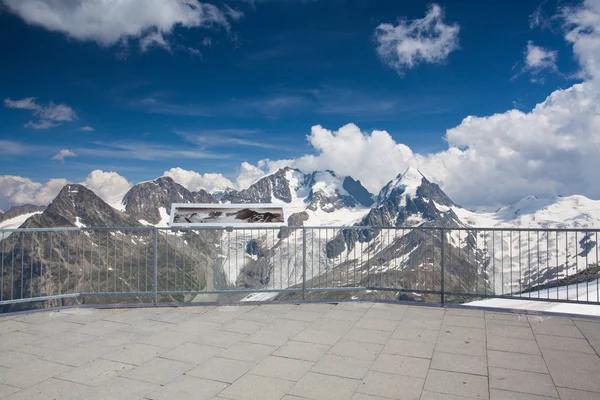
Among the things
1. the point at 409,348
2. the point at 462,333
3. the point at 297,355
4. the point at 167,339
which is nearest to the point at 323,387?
the point at 297,355

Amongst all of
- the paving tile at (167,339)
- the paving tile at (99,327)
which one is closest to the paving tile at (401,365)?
the paving tile at (167,339)

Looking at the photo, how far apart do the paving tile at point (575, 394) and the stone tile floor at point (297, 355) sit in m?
0.02

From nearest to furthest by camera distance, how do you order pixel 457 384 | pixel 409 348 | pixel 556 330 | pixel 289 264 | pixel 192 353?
pixel 457 384, pixel 192 353, pixel 409 348, pixel 556 330, pixel 289 264

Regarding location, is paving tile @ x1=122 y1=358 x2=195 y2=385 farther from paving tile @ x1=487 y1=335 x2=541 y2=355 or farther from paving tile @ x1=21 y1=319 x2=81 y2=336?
paving tile @ x1=487 y1=335 x2=541 y2=355

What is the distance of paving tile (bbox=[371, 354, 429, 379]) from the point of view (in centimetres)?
489

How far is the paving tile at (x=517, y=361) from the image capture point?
5.06 meters

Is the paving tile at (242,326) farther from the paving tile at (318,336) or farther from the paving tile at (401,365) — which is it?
the paving tile at (401,365)

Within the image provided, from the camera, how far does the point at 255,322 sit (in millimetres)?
7055

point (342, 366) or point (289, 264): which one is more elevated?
point (289, 264)

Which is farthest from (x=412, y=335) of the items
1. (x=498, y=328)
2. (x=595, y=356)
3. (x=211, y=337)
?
(x=211, y=337)

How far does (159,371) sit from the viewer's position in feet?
16.1

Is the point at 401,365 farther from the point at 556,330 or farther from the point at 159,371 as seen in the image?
the point at 556,330

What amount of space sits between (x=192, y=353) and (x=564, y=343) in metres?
5.14

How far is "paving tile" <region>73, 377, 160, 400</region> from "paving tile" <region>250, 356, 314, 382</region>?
3.82 feet
